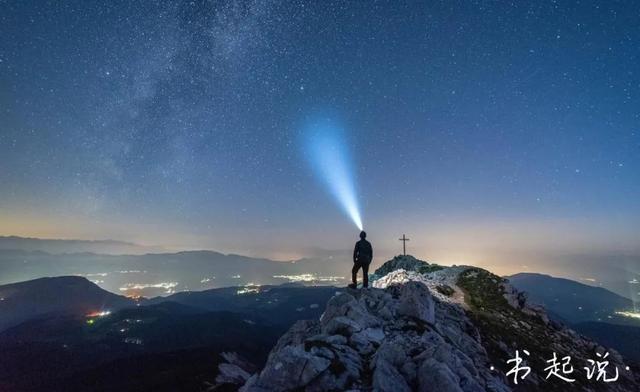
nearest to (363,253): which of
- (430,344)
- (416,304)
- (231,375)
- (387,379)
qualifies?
(416,304)

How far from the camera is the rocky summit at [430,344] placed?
1497 cm

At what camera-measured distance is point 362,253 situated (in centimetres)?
2761

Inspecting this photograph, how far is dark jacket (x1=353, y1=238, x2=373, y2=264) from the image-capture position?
90.6 ft

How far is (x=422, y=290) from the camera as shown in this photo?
2525cm

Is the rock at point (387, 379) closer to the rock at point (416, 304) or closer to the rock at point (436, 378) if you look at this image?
the rock at point (436, 378)

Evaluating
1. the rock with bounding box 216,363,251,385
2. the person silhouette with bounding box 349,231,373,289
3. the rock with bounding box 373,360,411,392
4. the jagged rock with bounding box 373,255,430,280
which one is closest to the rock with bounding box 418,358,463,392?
the rock with bounding box 373,360,411,392

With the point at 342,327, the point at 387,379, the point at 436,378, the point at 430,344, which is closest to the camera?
Result: the point at 436,378

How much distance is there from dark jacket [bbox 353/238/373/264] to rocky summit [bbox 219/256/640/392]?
2.60 metres

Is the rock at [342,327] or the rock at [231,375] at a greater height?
the rock at [342,327]

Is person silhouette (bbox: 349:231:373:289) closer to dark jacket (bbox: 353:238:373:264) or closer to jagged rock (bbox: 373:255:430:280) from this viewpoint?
dark jacket (bbox: 353:238:373:264)

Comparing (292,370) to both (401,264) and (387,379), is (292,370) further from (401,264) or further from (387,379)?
(401,264)

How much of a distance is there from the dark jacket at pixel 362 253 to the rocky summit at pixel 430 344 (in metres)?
2.60

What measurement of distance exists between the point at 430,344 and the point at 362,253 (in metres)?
9.54

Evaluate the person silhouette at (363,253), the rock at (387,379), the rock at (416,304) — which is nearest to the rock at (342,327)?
the rock at (387,379)
